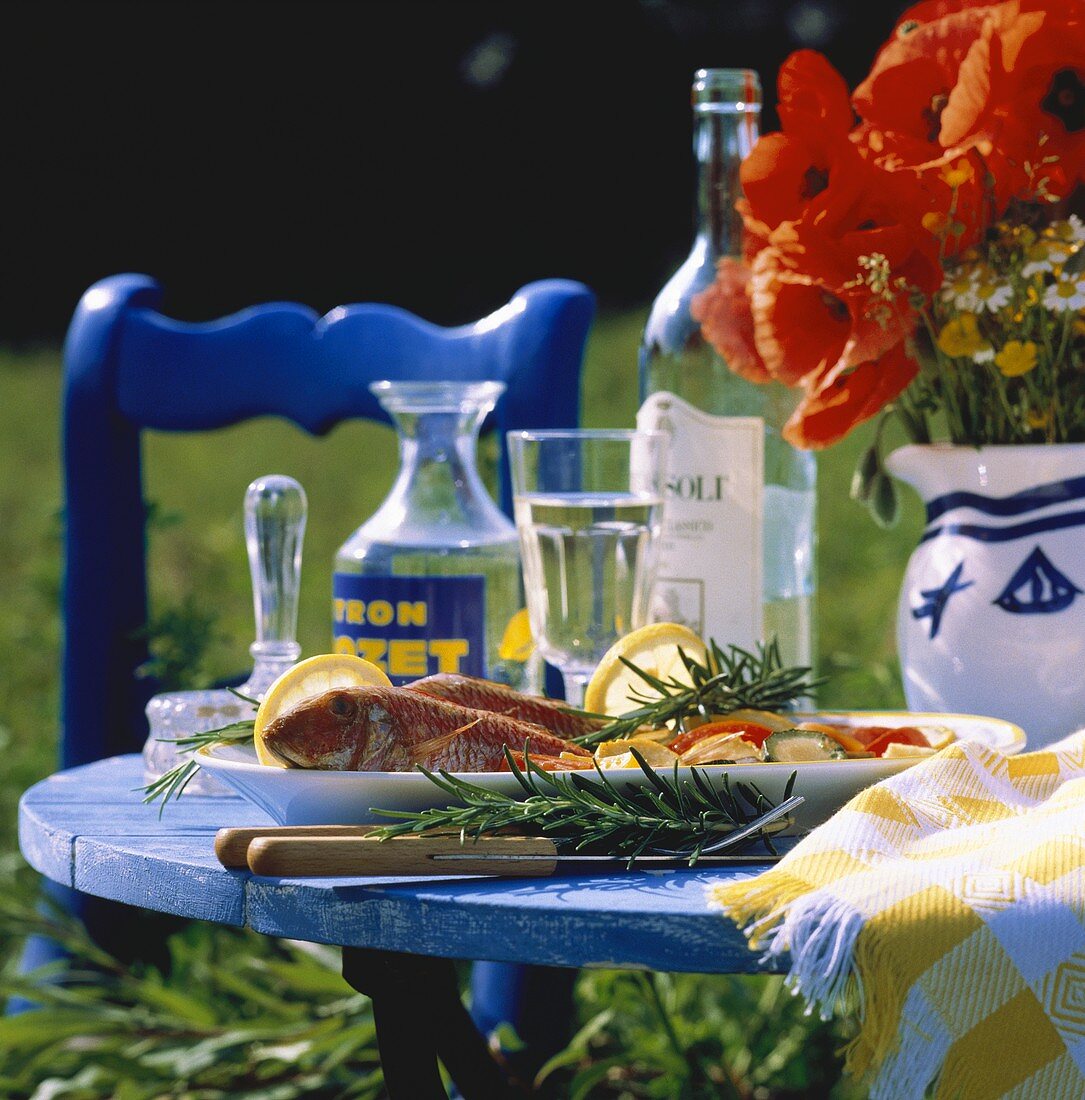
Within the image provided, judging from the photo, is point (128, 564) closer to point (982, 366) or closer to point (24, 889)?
point (24, 889)

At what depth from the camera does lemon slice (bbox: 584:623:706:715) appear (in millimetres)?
1071

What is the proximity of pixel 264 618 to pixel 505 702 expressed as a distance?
11.4 inches

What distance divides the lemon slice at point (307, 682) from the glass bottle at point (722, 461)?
38 centimetres

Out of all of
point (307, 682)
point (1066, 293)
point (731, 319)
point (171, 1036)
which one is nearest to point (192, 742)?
point (307, 682)

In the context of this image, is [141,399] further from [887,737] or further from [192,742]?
[887,737]

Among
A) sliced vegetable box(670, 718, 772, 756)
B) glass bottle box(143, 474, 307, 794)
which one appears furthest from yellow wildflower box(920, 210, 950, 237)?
glass bottle box(143, 474, 307, 794)

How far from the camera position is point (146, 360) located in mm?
1763

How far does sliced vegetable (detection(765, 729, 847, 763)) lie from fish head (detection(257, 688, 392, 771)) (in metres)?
0.23

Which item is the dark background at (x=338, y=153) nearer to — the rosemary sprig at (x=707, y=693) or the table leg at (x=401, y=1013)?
the rosemary sprig at (x=707, y=693)

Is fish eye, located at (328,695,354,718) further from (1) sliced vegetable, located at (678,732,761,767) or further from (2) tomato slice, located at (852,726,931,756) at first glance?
(2) tomato slice, located at (852,726,931,756)

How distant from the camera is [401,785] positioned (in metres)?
0.85

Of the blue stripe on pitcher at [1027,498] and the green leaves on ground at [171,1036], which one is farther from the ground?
the blue stripe on pitcher at [1027,498]

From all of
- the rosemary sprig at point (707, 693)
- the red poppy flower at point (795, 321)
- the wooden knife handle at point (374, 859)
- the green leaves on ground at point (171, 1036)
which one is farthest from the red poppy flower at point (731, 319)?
the green leaves on ground at point (171, 1036)

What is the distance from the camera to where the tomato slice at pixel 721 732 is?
972 mm
